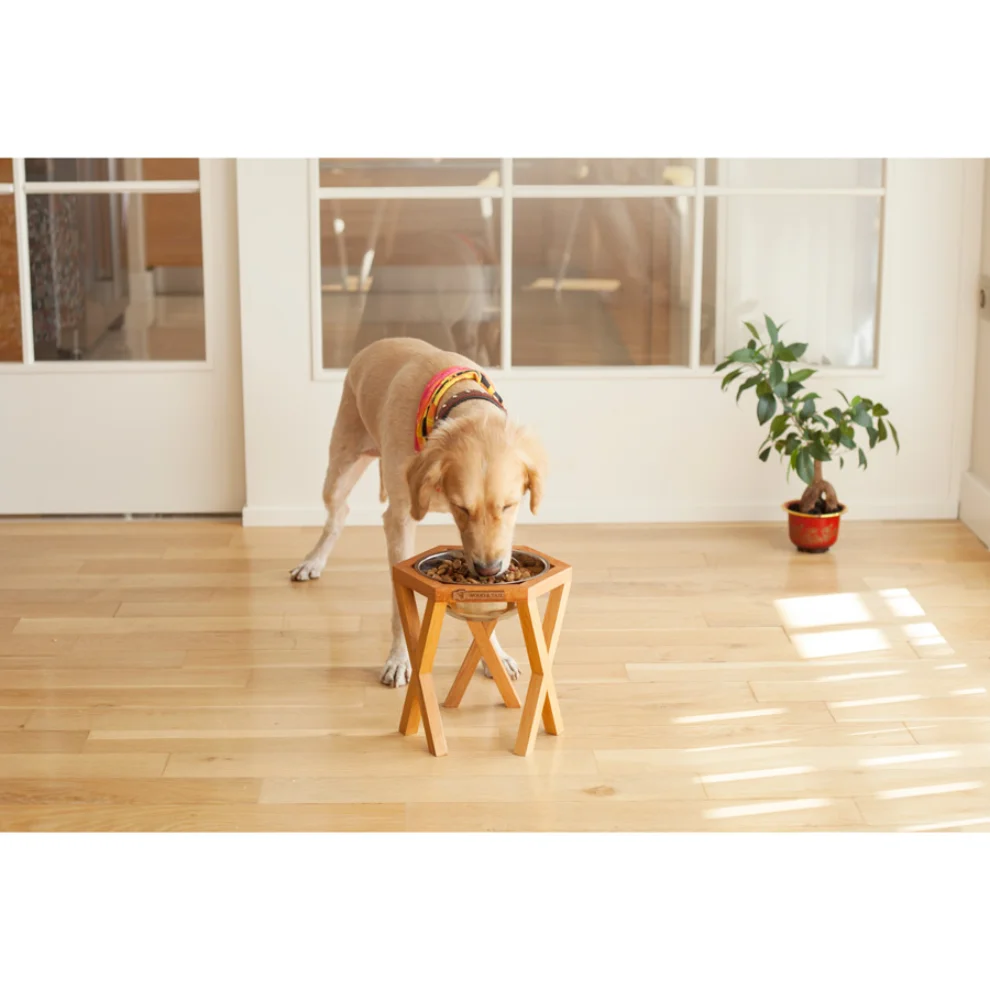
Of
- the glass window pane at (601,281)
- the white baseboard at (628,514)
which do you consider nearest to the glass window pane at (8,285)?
the white baseboard at (628,514)

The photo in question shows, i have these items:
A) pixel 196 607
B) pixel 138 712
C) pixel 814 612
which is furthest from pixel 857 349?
pixel 138 712

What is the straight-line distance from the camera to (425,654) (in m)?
2.46

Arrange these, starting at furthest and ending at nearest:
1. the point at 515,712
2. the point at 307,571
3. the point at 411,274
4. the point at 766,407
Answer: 1. the point at 411,274
2. the point at 766,407
3. the point at 307,571
4. the point at 515,712

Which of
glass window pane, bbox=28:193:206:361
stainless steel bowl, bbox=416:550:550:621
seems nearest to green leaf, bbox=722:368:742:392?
stainless steel bowl, bbox=416:550:550:621

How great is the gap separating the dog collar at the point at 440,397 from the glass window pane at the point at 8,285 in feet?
6.21

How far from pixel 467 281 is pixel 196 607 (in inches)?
53.2

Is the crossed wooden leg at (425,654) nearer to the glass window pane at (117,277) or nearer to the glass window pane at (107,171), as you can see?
the glass window pane at (117,277)

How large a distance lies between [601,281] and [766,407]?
702 mm

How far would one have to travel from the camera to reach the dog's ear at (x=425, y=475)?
94.1 inches

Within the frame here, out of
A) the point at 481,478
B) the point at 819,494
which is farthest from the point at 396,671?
the point at 819,494

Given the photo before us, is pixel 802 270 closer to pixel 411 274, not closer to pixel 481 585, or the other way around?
pixel 411 274

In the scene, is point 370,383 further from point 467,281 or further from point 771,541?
point 771,541
